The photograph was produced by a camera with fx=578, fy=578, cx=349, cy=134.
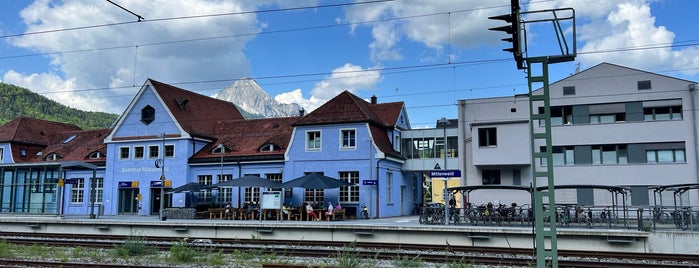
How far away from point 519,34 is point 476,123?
93.6ft

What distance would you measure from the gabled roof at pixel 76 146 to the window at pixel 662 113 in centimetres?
3805

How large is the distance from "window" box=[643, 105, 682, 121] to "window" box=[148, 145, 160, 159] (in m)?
32.4

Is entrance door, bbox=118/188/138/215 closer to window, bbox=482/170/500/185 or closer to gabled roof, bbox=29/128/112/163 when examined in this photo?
gabled roof, bbox=29/128/112/163

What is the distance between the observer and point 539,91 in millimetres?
35031

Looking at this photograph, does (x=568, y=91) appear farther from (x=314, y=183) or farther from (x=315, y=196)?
(x=314, y=183)

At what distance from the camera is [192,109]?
45.1m

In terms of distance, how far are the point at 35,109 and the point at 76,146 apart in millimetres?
44505

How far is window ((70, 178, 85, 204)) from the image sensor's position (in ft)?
145

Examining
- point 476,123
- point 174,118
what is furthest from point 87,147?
point 476,123

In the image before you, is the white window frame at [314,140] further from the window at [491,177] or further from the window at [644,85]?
the window at [644,85]

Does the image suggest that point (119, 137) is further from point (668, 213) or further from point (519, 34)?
point (519, 34)

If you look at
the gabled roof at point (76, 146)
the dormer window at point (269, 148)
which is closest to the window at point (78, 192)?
the gabled roof at point (76, 146)

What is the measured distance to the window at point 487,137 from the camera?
36.0 meters

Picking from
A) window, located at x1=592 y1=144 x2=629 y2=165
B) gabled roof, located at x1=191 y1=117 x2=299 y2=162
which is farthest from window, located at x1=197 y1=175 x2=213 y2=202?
window, located at x1=592 y1=144 x2=629 y2=165
